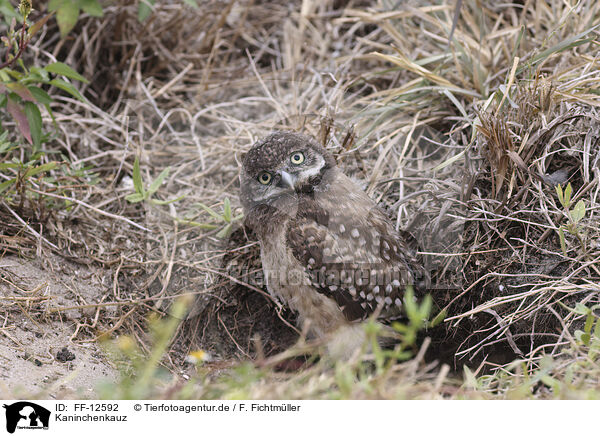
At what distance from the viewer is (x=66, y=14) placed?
11.7 feet

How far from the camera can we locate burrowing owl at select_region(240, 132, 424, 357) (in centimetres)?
288

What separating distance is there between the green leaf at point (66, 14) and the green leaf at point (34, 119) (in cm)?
76

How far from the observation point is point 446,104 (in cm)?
363

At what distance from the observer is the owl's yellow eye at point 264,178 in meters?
3.01

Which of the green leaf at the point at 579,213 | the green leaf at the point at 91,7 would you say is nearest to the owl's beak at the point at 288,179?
the green leaf at the point at 579,213

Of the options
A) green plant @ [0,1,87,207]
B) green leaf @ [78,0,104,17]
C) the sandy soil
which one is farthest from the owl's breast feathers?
green leaf @ [78,0,104,17]

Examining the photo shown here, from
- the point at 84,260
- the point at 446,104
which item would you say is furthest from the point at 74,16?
the point at 446,104

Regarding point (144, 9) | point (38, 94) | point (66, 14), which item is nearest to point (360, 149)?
point (144, 9)

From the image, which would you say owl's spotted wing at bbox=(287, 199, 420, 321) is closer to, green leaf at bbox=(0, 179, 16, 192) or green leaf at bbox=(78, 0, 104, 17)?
green leaf at bbox=(0, 179, 16, 192)

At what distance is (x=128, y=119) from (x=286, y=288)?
6.53 feet

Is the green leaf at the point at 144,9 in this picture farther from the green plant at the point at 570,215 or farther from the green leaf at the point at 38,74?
the green plant at the point at 570,215

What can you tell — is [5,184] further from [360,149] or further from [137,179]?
[360,149]

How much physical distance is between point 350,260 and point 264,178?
2.10 ft
